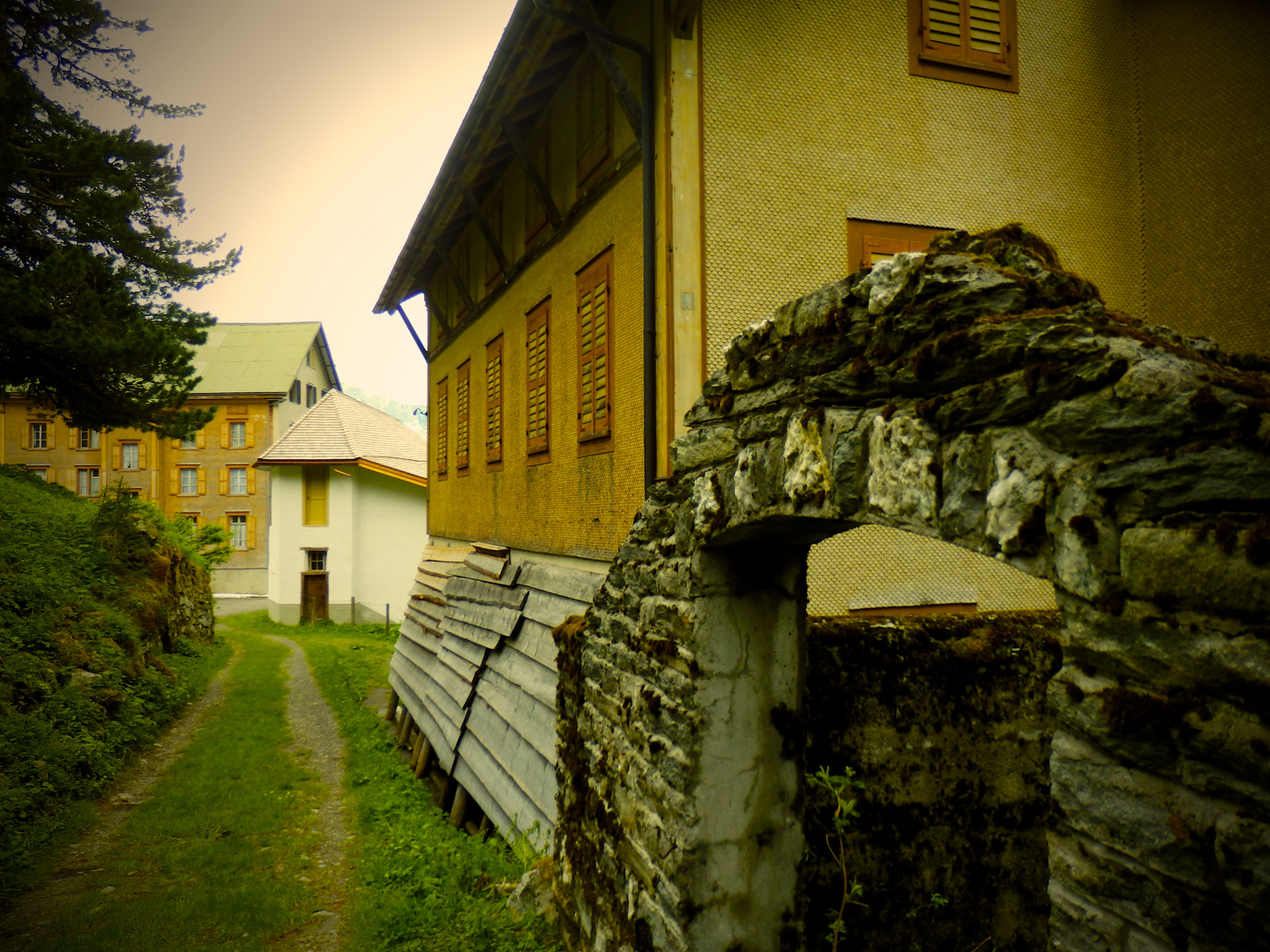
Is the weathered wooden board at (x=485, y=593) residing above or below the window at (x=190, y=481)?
below

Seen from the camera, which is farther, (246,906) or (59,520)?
(59,520)

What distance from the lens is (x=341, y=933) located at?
577 cm

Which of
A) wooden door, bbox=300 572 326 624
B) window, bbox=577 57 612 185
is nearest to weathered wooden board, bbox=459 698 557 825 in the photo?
window, bbox=577 57 612 185

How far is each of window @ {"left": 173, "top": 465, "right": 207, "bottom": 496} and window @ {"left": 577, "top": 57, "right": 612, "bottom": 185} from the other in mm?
29552

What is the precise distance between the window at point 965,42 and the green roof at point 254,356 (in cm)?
3141

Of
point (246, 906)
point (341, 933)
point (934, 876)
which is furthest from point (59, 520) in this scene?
point (934, 876)

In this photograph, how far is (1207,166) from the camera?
6527mm

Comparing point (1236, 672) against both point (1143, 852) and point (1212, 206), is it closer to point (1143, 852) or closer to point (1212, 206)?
point (1143, 852)

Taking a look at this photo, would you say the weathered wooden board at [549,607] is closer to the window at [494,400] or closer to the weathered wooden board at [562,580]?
the weathered wooden board at [562,580]

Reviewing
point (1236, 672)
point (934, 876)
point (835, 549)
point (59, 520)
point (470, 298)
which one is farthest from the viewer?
point (59, 520)

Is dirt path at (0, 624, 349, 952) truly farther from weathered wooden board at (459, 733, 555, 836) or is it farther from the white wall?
the white wall

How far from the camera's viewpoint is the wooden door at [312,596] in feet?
79.2

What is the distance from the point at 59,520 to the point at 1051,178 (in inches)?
578

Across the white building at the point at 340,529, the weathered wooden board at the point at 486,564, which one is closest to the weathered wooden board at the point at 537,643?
the weathered wooden board at the point at 486,564
